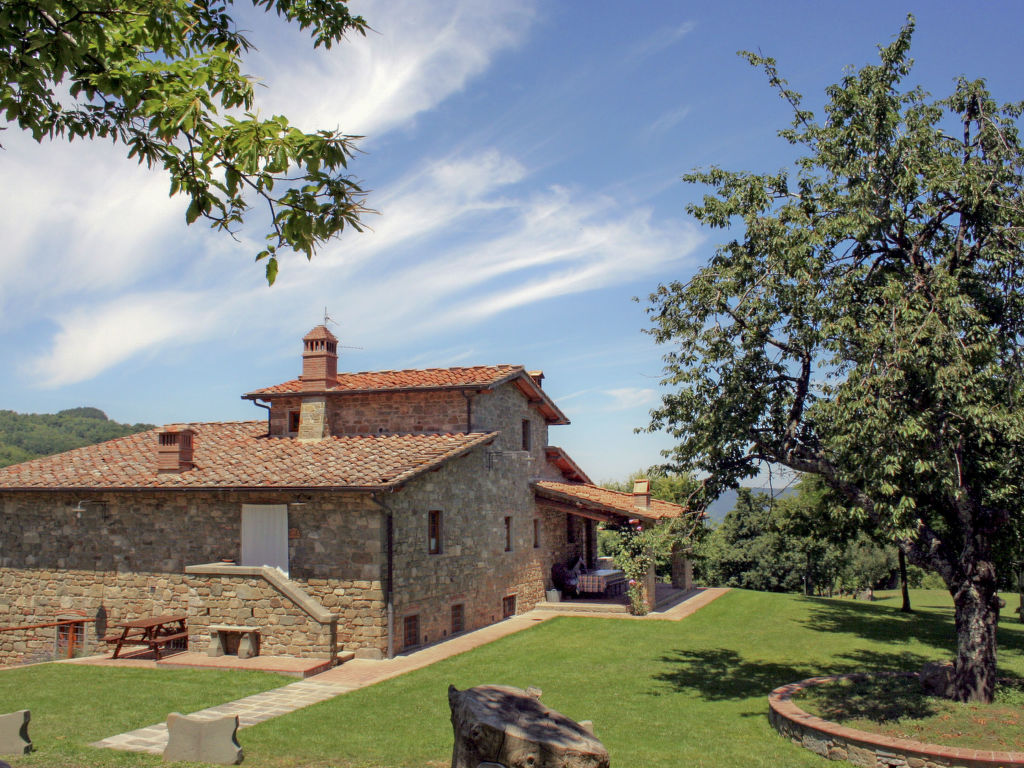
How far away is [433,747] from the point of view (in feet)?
31.4

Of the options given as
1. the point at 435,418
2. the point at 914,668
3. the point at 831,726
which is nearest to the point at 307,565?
the point at 435,418

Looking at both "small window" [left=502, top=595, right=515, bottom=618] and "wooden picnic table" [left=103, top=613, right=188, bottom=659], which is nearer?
"wooden picnic table" [left=103, top=613, right=188, bottom=659]

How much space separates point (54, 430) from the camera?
230 feet

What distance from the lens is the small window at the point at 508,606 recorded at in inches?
822

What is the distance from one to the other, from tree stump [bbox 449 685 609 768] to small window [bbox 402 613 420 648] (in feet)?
32.0

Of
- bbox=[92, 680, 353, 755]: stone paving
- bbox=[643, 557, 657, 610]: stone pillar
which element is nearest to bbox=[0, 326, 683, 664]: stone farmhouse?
bbox=[643, 557, 657, 610]: stone pillar

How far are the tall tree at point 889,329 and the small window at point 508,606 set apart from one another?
398 inches

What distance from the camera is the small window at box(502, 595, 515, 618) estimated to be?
2089 cm

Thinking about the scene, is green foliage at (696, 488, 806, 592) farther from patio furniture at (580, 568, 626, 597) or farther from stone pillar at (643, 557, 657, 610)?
stone pillar at (643, 557, 657, 610)

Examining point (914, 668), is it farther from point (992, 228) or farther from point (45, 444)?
point (45, 444)

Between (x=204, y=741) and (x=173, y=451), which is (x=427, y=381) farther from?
(x=204, y=741)

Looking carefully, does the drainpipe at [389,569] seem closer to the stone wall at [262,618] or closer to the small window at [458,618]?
the stone wall at [262,618]

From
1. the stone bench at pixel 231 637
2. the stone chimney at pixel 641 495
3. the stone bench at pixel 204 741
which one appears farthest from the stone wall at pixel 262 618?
the stone chimney at pixel 641 495

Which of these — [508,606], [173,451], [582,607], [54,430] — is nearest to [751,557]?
[582,607]
